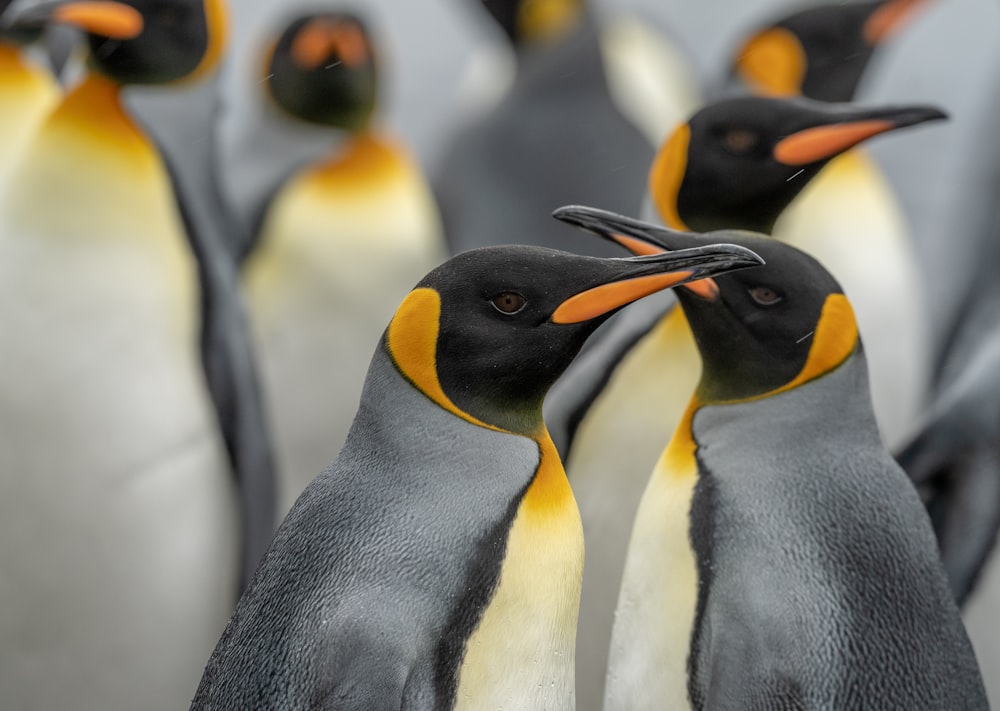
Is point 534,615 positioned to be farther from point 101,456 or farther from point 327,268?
point 327,268

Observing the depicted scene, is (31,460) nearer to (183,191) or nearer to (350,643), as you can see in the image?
(183,191)

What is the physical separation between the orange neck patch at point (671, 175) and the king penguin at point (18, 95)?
1.42 m

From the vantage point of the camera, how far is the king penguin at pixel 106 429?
2551 millimetres

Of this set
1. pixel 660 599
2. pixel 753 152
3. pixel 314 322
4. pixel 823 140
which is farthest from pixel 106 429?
pixel 823 140

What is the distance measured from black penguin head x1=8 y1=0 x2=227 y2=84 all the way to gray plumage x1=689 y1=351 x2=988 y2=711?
144cm

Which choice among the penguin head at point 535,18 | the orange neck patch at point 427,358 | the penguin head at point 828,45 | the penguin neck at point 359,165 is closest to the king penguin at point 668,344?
the orange neck patch at point 427,358

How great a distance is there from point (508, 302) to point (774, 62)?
2.38 m

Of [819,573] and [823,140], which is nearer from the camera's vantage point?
[819,573]

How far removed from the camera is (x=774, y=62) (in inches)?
155

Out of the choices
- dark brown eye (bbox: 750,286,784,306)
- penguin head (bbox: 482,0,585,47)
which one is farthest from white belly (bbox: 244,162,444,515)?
penguin head (bbox: 482,0,585,47)

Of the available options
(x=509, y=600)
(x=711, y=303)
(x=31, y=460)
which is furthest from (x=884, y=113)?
(x=31, y=460)

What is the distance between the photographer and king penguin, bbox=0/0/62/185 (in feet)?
10.6

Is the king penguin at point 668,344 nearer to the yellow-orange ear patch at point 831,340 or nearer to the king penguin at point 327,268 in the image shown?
the yellow-orange ear patch at point 831,340

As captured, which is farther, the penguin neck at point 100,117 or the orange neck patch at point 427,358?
the penguin neck at point 100,117
